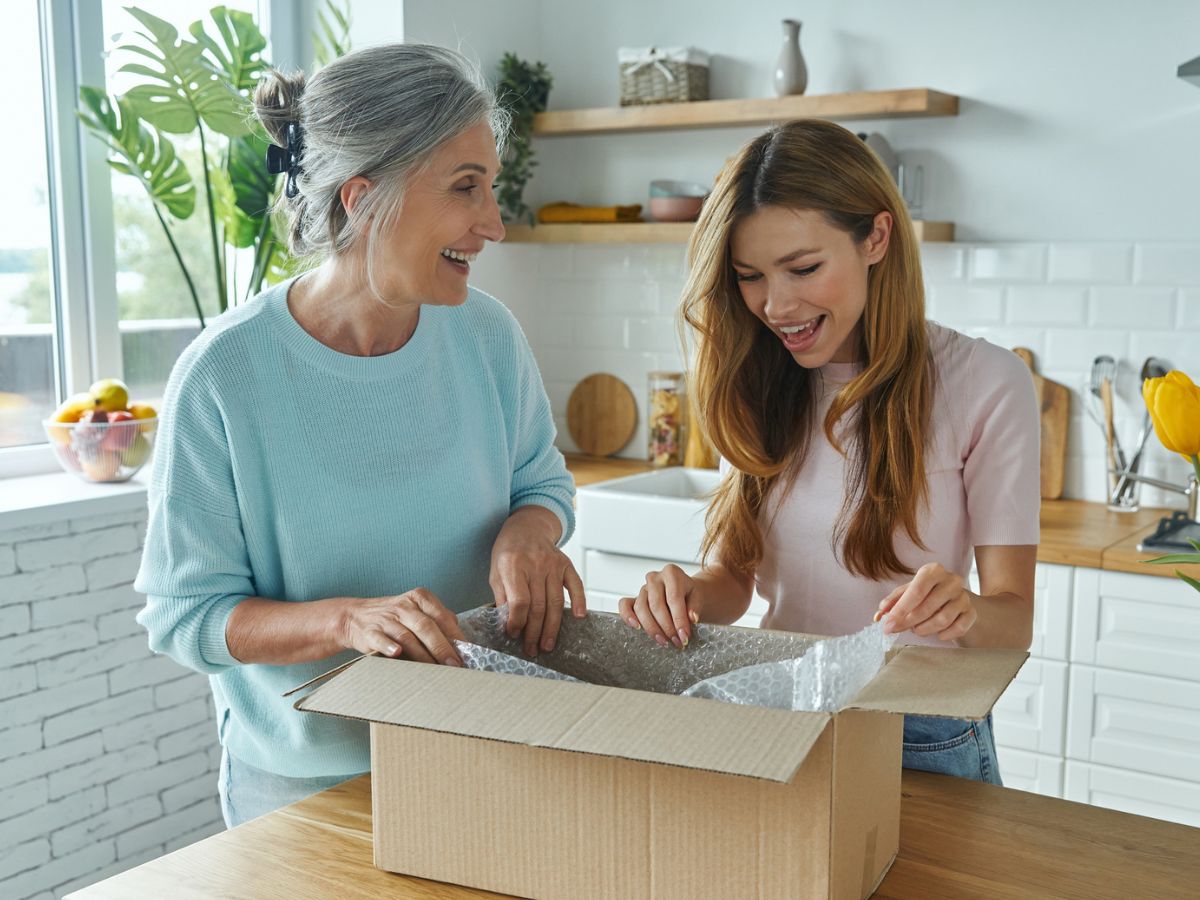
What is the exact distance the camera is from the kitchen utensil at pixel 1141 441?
2934 mm

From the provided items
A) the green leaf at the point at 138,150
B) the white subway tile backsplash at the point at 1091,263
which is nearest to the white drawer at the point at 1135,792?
the white subway tile backsplash at the point at 1091,263

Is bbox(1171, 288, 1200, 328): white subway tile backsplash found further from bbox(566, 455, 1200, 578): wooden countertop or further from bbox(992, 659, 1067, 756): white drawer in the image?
bbox(992, 659, 1067, 756): white drawer

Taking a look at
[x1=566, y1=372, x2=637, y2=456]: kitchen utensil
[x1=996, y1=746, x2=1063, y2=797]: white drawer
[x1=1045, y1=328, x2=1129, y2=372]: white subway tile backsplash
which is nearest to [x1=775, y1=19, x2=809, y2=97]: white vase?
[x1=1045, y1=328, x2=1129, y2=372]: white subway tile backsplash

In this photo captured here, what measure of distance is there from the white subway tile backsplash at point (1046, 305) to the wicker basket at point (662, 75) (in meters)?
1.08

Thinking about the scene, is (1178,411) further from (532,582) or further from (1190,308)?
(1190,308)

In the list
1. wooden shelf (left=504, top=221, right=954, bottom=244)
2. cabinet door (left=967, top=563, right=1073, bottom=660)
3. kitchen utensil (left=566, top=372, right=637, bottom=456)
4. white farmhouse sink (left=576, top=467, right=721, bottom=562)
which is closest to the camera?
cabinet door (left=967, top=563, right=1073, bottom=660)

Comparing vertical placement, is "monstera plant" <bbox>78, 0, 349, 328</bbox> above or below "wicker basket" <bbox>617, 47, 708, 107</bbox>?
below

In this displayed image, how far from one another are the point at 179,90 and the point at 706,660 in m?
2.16

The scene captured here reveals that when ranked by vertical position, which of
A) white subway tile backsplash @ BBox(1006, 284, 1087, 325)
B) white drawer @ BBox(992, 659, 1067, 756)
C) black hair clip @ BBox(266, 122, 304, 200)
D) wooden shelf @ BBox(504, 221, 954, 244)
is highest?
black hair clip @ BBox(266, 122, 304, 200)

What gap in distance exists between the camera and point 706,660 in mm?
1317

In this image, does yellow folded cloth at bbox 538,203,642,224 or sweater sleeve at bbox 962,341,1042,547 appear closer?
sweater sleeve at bbox 962,341,1042,547

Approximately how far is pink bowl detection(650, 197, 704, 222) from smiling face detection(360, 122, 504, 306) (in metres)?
2.03

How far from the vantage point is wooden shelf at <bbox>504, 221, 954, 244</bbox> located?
3.42 meters

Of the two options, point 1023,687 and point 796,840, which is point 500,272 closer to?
point 1023,687
